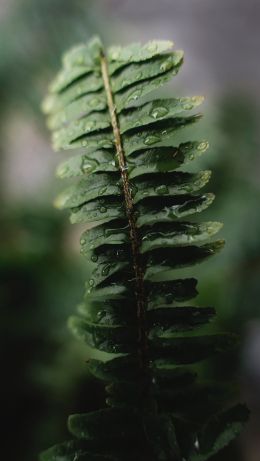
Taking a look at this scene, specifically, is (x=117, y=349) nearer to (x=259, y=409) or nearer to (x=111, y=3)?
(x=259, y=409)

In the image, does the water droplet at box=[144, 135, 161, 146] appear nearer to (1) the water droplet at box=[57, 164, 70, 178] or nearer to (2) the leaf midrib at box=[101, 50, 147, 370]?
(2) the leaf midrib at box=[101, 50, 147, 370]

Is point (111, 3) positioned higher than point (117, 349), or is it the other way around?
A: point (111, 3)

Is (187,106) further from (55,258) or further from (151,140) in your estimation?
(55,258)

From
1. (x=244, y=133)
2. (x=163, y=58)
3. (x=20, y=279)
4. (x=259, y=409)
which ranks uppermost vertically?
(x=244, y=133)

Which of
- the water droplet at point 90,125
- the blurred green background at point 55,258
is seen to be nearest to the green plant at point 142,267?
the water droplet at point 90,125

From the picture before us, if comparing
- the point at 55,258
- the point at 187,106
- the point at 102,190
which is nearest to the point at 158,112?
the point at 187,106

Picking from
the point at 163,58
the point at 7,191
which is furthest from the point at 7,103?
the point at 163,58

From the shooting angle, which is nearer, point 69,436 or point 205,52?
point 69,436

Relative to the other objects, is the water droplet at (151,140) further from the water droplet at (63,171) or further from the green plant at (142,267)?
the water droplet at (63,171)
